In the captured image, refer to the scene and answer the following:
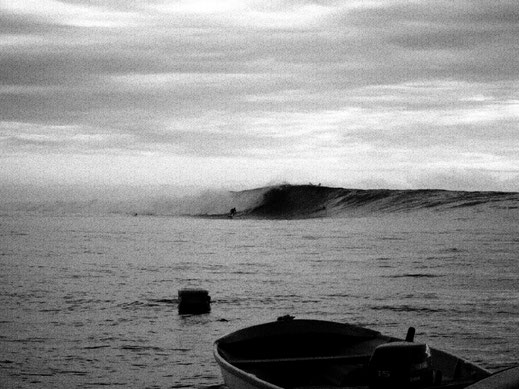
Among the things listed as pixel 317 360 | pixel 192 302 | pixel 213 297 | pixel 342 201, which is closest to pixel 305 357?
pixel 317 360

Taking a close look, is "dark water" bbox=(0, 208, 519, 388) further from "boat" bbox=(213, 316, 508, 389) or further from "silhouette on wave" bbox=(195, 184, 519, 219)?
"silhouette on wave" bbox=(195, 184, 519, 219)

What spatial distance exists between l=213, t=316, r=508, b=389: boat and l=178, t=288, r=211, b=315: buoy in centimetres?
765

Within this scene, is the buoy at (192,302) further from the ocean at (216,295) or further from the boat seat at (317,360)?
the boat seat at (317,360)

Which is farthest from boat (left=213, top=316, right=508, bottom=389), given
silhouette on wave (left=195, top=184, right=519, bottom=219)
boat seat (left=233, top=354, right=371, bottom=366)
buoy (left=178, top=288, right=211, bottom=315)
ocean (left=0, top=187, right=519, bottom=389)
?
silhouette on wave (left=195, top=184, right=519, bottom=219)

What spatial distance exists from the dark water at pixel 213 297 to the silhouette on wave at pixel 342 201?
75.3 ft

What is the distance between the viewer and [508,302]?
2064 cm

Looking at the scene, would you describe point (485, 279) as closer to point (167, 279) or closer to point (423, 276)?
point (423, 276)

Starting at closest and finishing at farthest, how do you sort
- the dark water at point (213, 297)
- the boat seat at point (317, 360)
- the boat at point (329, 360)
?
the boat at point (329, 360) < the boat seat at point (317, 360) < the dark water at point (213, 297)

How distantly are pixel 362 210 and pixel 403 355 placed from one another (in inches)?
2520

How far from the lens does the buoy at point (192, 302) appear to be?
19734 millimetres

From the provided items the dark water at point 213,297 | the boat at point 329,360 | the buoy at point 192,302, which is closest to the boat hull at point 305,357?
the boat at point 329,360

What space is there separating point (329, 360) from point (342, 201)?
6695cm

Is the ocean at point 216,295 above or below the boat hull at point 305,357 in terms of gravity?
below

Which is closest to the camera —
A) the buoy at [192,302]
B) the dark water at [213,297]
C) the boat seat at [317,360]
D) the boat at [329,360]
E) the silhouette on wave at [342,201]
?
the boat at [329,360]
